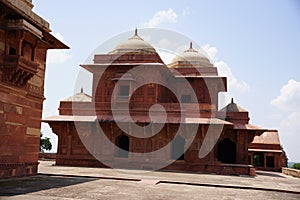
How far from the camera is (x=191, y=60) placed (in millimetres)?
26172

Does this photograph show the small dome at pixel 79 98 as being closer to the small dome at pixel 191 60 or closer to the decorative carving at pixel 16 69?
the small dome at pixel 191 60

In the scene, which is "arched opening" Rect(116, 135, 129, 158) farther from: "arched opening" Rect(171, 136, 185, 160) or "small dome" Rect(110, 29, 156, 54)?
"small dome" Rect(110, 29, 156, 54)

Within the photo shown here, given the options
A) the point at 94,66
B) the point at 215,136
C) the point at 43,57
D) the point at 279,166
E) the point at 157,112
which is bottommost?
the point at 279,166

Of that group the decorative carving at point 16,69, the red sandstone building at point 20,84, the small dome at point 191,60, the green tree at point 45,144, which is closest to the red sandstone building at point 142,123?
the small dome at point 191,60

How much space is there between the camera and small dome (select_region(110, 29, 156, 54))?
75.7 feet

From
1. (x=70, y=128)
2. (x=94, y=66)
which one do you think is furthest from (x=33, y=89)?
(x=94, y=66)

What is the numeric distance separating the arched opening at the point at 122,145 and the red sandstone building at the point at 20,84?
8571 millimetres

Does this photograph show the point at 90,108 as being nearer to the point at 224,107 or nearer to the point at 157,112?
the point at 157,112

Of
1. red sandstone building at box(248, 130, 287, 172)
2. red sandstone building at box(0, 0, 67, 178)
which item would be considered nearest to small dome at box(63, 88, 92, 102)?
red sandstone building at box(0, 0, 67, 178)

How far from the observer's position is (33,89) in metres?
12.3

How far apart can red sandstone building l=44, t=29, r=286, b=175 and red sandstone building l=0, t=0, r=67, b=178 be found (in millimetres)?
7926

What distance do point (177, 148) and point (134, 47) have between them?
764 cm

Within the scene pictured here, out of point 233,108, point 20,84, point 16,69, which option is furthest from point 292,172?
point 16,69

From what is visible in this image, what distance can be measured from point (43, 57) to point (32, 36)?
220 centimetres
